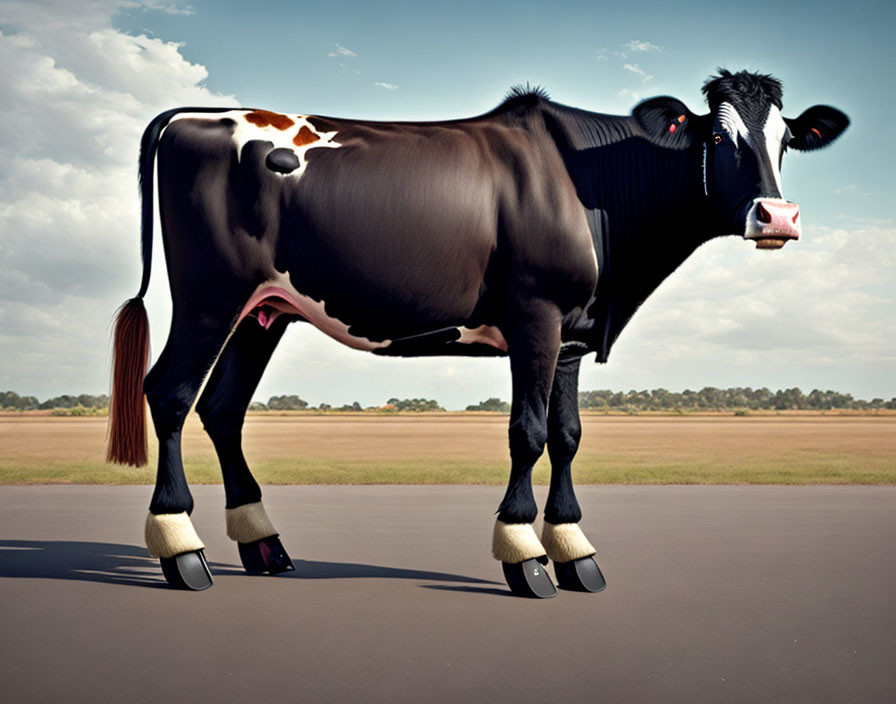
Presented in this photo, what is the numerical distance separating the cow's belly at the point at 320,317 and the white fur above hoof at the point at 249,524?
1287 millimetres

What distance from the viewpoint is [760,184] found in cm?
519

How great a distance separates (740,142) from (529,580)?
2.87m

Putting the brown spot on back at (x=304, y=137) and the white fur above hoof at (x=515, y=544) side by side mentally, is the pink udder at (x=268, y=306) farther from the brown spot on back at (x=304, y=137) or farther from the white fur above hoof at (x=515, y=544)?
the white fur above hoof at (x=515, y=544)

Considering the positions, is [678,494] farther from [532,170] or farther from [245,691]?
[245,691]

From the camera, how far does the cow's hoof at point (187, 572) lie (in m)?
5.19

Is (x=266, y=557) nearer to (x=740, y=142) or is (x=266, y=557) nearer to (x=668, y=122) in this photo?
(x=668, y=122)

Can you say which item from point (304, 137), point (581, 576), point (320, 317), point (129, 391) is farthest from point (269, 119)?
point (581, 576)

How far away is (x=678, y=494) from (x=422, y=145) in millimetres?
6060

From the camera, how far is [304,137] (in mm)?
5680

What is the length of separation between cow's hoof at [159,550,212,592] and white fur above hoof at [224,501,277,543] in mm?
524

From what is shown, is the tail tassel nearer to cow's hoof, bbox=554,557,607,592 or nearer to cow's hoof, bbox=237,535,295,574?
cow's hoof, bbox=237,535,295,574

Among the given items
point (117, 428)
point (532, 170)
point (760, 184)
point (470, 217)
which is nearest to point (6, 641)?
point (117, 428)

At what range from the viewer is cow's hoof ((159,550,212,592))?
17.0 feet

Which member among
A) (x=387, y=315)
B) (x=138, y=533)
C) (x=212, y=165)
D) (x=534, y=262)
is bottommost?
(x=138, y=533)
